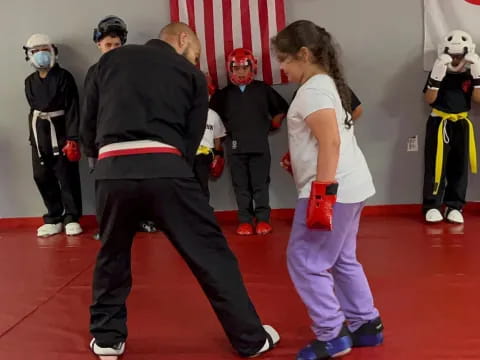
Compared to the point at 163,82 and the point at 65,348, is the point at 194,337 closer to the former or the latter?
the point at 65,348

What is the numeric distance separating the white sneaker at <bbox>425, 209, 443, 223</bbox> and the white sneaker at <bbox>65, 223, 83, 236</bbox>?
2915 millimetres

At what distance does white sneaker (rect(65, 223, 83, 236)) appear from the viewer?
15.9 feet

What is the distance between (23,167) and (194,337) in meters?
3.35

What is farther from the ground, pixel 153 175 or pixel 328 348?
pixel 153 175

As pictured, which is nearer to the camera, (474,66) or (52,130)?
(474,66)

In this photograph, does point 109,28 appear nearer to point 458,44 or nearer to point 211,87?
point 211,87

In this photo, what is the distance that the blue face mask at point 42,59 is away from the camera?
476 cm

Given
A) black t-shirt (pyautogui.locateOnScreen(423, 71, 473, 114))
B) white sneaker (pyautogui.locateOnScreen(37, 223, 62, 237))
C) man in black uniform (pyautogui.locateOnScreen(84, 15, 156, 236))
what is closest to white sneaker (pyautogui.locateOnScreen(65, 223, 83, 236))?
white sneaker (pyautogui.locateOnScreen(37, 223, 62, 237))

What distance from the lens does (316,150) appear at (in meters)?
2.26

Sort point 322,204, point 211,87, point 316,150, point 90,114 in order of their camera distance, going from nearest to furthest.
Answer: point 322,204, point 316,150, point 90,114, point 211,87

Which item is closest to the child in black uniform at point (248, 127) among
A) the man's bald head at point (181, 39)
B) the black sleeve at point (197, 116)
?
the man's bald head at point (181, 39)

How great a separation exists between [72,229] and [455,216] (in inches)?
125

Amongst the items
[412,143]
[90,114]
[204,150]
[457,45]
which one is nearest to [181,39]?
[90,114]

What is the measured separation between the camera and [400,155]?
16.5 feet
